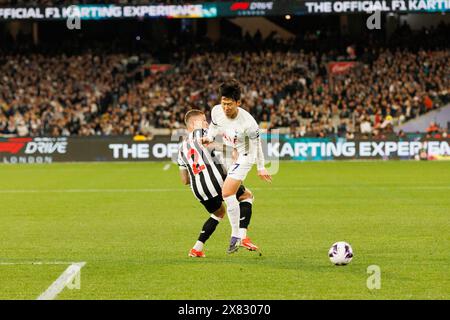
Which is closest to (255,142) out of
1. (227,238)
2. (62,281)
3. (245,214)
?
(245,214)

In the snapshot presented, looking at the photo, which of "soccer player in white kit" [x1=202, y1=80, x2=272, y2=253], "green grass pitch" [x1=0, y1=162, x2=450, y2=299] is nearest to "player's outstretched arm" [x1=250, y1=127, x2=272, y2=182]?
"soccer player in white kit" [x1=202, y1=80, x2=272, y2=253]

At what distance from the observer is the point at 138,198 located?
67.7 ft

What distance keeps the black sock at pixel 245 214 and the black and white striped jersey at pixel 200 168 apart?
1.81 ft

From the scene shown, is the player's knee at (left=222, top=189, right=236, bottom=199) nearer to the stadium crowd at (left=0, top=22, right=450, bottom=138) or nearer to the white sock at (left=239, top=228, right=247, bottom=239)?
the white sock at (left=239, top=228, right=247, bottom=239)

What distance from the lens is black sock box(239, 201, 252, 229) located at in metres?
11.8

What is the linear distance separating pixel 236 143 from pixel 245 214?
982 millimetres

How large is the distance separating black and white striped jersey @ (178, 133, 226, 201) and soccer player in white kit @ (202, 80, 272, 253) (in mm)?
137

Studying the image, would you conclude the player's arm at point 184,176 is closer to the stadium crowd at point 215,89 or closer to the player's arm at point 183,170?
the player's arm at point 183,170

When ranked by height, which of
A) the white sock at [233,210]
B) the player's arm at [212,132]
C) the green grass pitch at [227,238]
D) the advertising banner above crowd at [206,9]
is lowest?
the green grass pitch at [227,238]

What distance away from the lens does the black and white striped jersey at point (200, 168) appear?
11266 millimetres

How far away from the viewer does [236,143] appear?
452 inches

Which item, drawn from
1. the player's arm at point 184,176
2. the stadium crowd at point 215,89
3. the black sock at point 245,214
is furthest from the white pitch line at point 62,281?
the stadium crowd at point 215,89

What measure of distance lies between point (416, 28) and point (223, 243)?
3813cm

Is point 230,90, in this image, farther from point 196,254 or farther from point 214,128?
point 196,254
